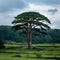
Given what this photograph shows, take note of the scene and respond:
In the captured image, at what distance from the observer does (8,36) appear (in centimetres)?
12644

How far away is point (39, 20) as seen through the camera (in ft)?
201

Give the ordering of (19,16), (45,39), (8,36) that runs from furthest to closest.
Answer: (8,36) < (45,39) < (19,16)

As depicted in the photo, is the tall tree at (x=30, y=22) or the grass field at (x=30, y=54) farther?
the tall tree at (x=30, y=22)

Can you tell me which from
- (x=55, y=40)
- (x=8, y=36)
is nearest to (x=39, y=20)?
(x=55, y=40)

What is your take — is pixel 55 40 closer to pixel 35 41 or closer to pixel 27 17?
pixel 35 41

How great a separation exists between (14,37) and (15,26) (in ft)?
217

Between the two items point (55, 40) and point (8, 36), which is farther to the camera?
point (8, 36)

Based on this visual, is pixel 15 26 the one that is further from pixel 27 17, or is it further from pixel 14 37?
pixel 14 37

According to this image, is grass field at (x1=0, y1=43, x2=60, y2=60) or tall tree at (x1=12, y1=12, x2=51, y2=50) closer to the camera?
grass field at (x1=0, y1=43, x2=60, y2=60)

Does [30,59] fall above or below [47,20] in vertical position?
below

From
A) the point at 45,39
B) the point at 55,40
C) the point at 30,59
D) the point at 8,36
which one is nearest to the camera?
the point at 30,59

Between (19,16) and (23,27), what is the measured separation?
9.09ft

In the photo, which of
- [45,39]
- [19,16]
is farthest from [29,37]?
[45,39]

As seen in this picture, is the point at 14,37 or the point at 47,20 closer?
the point at 47,20
